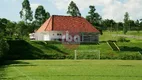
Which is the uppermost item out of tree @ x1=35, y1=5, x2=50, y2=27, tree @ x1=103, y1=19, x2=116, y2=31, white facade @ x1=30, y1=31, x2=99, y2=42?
tree @ x1=35, y1=5, x2=50, y2=27

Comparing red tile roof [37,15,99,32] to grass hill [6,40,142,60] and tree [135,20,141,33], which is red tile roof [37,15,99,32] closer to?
grass hill [6,40,142,60]

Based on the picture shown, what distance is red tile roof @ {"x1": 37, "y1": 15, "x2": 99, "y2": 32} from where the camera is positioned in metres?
61.2

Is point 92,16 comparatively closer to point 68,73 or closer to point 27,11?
point 27,11

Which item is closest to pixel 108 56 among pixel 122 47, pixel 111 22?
pixel 122 47

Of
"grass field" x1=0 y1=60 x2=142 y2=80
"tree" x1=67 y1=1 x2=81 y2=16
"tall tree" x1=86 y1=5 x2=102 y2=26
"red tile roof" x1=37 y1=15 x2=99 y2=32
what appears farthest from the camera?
"tall tree" x1=86 y1=5 x2=102 y2=26

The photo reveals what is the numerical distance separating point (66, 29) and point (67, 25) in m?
1.31

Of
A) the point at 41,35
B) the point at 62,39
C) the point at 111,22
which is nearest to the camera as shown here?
the point at 62,39

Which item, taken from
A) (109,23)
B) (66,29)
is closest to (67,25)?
(66,29)

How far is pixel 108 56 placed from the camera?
152ft

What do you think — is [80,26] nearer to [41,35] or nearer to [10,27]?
[41,35]

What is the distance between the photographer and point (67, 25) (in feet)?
203

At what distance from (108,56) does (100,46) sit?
6.81 metres

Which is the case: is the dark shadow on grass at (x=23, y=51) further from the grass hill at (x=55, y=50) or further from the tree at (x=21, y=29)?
the tree at (x=21, y=29)

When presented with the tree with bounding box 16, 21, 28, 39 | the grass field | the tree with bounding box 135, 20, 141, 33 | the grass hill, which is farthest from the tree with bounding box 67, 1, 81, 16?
the grass field
